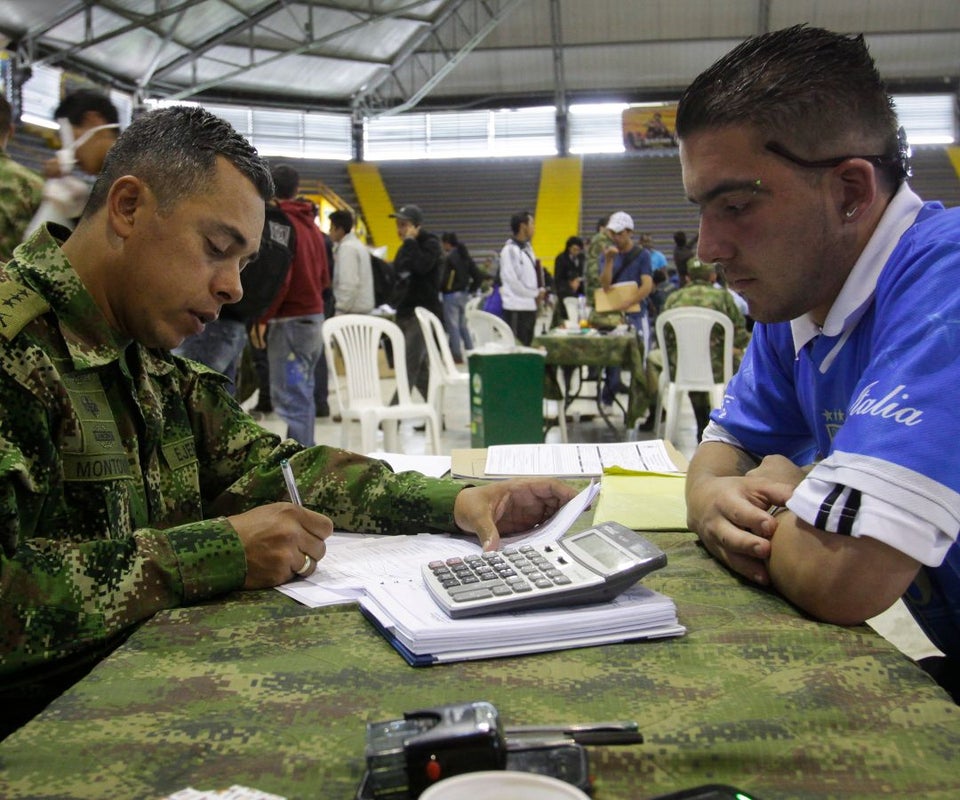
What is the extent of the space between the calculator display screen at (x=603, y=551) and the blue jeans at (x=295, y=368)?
129 inches

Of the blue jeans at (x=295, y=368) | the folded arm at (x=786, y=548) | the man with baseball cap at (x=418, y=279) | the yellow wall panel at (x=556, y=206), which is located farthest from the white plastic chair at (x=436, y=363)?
the yellow wall panel at (x=556, y=206)

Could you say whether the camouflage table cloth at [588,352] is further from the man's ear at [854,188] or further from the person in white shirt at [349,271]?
the man's ear at [854,188]

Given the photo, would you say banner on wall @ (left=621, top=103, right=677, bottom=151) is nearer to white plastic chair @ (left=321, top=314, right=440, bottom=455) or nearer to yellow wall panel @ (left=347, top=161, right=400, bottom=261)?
yellow wall panel @ (left=347, top=161, right=400, bottom=261)

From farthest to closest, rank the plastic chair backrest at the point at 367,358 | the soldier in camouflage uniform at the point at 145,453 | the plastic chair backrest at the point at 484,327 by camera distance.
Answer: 1. the plastic chair backrest at the point at 484,327
2. the plastic chair backrest at the point at 367,358
3. the soldier in camouflage uniform at the point at 145,453

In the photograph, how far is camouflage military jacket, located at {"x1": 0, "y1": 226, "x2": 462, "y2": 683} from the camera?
2.81 feet

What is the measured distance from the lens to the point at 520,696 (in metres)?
0.69

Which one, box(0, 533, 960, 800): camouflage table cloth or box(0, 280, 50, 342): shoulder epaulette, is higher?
box(0, 280, 50, 342): shoulder epaulette

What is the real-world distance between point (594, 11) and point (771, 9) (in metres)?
2.94

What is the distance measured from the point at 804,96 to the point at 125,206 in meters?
0.82

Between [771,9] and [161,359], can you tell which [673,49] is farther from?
[161,359]

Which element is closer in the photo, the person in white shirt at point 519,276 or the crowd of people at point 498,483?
the crowd of people at point 498,483

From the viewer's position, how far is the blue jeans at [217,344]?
136 inches

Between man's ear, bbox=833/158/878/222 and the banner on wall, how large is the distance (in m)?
16.8

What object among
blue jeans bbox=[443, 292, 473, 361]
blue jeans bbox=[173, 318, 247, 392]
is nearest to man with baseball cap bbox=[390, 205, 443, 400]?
blue jeans bbox=[173, 318, 247, 392]
